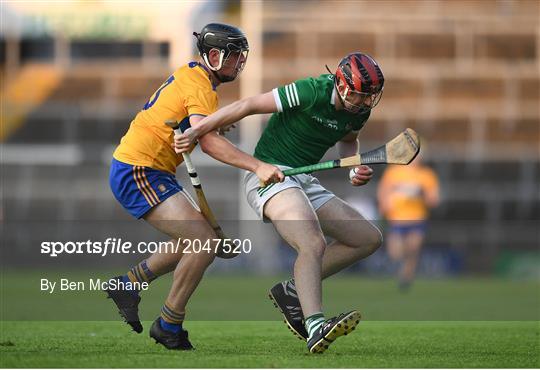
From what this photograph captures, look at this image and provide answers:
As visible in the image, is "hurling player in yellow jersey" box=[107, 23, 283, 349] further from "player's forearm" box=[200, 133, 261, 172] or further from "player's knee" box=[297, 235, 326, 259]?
"player's knee" box=[297, 235, 326, 259]

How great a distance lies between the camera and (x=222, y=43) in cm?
757

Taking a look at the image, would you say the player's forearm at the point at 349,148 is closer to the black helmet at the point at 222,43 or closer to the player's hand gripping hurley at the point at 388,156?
the player's hand gripping hurley at the point at 388,156

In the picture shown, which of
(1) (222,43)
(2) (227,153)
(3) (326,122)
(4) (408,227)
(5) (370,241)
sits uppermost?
(1) (222,43)

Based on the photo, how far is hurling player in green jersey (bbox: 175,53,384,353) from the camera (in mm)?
7270

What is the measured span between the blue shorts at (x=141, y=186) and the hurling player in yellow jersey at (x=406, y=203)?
1006cm

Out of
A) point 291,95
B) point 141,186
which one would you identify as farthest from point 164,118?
point 291,95

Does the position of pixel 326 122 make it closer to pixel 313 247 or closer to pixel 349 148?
pixel 349 148

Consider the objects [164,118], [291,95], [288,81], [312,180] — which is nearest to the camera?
[291,95]

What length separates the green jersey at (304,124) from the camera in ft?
24.5

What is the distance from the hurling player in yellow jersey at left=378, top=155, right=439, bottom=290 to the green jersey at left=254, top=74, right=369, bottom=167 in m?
9.65

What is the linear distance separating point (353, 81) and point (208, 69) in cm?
89

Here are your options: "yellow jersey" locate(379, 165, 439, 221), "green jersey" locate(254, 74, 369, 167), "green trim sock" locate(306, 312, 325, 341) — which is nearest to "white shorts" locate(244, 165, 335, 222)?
"green jersey" locate(254, 74, 369, 167)

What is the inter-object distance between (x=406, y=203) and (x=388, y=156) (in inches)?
419

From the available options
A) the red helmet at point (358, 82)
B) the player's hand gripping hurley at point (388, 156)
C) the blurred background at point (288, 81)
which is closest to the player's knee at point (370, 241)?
the player's hand gripping hurley at point (388, 156)
